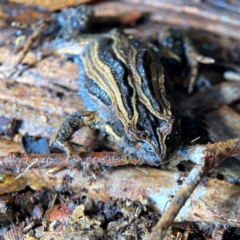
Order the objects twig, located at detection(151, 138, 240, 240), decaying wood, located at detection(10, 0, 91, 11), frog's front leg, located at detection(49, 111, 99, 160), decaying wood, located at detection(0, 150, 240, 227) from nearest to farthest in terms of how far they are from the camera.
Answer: twig, located at detection(151, 138, 240, 240) → decaying wood, located at detection(0, 150, 240, 227) → frog's front leg, located at detection(49, 111, 99, 160) → decaying wood, located at detection(10, 0, 91, 11)

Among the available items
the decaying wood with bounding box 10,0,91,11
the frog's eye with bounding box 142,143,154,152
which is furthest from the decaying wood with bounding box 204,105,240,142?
the decaying wood with bounding box 10,0,91,11

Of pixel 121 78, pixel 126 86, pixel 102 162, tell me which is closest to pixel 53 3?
pixel 121 78

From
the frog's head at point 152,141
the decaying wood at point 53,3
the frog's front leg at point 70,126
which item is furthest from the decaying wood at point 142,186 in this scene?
the decaying wood at point 53,3

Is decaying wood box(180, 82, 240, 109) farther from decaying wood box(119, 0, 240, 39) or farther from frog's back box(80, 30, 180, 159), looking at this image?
decaying wood box(119, 0, 240, 39)

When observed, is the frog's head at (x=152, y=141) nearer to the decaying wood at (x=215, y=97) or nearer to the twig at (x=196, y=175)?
the twig at (x=196, y=175)

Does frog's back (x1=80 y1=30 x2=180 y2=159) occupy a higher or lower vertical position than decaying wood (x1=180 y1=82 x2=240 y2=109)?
higher

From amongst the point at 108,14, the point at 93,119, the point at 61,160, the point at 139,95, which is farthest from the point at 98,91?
the point at 108,14

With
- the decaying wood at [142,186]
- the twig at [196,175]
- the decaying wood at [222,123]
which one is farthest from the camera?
the decaying wood at [222,123]

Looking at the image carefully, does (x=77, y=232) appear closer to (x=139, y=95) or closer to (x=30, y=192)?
(x=30, y=192)

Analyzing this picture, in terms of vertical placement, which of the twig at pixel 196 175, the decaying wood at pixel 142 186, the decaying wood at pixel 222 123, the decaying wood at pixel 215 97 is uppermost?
the twig at pixel 196 175
